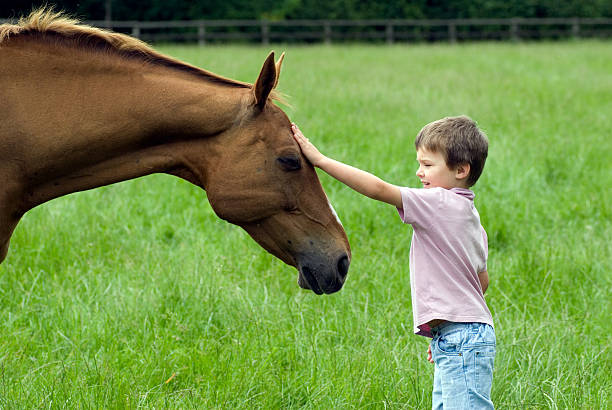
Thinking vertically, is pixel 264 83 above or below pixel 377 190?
above

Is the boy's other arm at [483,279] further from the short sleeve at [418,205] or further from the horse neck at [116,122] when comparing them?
the horse neck at [116,122]

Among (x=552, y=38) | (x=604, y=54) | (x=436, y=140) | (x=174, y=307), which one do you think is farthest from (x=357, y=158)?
(x=552, y=38)

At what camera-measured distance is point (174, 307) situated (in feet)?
12.1

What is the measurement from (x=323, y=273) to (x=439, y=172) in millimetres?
627

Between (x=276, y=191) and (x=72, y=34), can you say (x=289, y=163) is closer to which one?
(x=276, y=191)

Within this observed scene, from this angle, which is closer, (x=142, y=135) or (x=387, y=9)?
(x=142, y=135)

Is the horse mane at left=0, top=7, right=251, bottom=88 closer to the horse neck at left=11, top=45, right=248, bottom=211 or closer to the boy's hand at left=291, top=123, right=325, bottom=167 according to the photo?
the horse neck at left=11, top=45, right=248, bottom=211

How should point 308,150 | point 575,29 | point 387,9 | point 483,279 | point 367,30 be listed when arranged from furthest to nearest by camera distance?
point 387,9 < point 367,30 < point 575,29 < point 308,150 < point 483,279

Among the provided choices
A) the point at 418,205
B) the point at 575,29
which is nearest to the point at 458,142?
the point at 418,205

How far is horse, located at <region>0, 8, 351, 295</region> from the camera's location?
259 centimetres

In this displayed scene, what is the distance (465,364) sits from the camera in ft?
7.38

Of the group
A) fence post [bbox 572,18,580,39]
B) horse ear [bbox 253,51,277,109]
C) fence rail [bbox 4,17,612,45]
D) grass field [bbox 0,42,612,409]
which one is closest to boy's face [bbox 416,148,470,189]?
horse ear [bbox 253,51,277,109]

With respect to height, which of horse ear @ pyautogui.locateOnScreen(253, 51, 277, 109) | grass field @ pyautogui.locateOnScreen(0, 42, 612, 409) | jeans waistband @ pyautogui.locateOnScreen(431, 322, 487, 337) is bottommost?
grass field @ pyautogui.locateOnScreen(0, 42, 612, 409)

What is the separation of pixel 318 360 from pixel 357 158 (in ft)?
11.8
